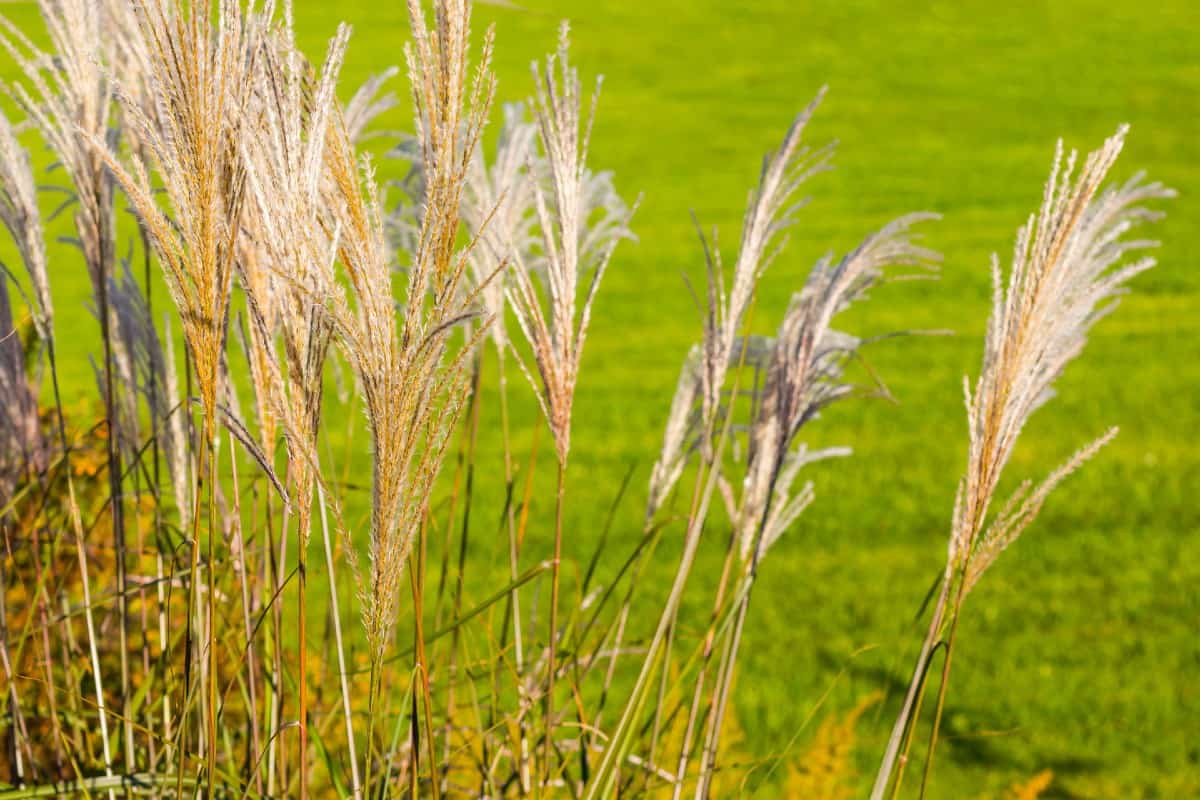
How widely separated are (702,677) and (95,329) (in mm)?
8695

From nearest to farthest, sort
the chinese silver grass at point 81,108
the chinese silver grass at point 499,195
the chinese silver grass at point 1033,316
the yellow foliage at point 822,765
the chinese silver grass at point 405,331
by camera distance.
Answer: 1. the chinese silver grass at point 405,331
2. the chinese silver grass at point 1033,316
3. the chinese silver grass at point 81,108
4. the chinese silver grass at point 499,195
5. the yellow foliage at point 822,765

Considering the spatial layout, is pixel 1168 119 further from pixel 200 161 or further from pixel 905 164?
pixel 200 161

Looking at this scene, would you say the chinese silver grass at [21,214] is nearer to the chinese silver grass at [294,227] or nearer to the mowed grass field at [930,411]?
the chinese silver grass at [294,227]

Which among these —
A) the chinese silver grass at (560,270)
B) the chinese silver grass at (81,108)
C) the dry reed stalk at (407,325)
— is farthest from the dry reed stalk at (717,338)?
the chinese silver grass at (81,108)

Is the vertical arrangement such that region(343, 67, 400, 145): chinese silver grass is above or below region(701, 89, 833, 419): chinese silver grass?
above

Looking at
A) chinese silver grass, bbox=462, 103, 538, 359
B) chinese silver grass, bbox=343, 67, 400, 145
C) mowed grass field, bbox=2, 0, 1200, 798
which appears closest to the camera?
chinese silver grass, bbox=343, 67, 400, 145

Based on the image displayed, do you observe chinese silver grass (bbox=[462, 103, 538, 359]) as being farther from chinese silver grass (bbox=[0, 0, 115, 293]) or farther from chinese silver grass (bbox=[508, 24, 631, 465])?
chinese silver grass (bbox=[0, 0, 115, 293])

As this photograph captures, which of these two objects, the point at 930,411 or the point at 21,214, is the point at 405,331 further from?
the point at 930,411

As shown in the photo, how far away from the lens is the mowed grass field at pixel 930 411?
4.48 m

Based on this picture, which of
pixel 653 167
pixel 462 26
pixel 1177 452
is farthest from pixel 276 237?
pixel 653 167

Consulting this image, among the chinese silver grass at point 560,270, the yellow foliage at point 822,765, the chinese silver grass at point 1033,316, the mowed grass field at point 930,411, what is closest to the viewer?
the chinese silver grass at point 1033,316

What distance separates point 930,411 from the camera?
758 centimetres

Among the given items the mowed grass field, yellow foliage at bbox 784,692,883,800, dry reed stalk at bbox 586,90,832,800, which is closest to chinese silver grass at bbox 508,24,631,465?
dry reed stalk at bbox 586,90,832,800

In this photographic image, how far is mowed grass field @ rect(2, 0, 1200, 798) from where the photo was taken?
14.7 ft
